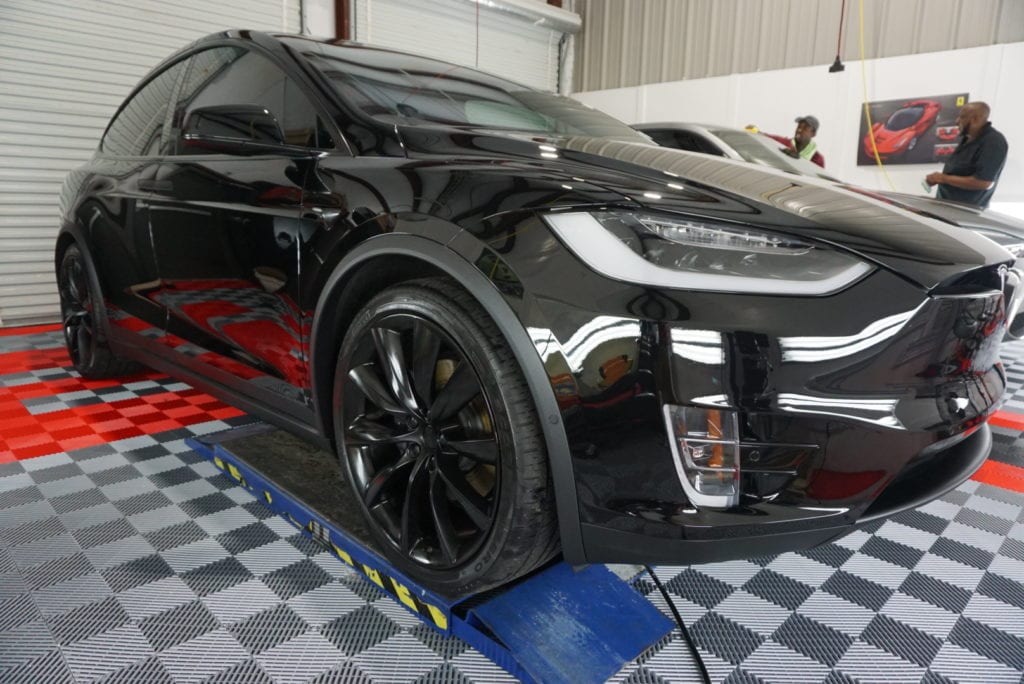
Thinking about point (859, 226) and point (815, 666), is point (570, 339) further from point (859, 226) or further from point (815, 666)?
point (815, 666)

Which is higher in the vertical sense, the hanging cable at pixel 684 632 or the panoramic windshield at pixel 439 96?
the panoramic windshield at pixel 439 96

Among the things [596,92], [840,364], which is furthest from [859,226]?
[596,92]

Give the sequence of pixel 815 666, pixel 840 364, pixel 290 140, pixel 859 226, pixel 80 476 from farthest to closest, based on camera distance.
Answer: pixel 80 476, pixel 290 140, pixel 815 666, pixel 859 226, pixel 840 364

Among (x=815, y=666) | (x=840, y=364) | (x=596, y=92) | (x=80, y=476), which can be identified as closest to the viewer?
(x=840, y=364)

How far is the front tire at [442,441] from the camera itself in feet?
3.55

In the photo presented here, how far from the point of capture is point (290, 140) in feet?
5.24

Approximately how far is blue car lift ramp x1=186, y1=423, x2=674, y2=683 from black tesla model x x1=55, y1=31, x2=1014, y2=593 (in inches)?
2.3

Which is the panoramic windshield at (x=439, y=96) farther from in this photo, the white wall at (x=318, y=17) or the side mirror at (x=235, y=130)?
the white wall at (x=318, y=17)

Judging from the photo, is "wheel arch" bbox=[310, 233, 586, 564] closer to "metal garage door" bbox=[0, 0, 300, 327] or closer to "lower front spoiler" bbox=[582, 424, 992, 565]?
"lower front spoiler" bbox=[582, 424, 992, 565]

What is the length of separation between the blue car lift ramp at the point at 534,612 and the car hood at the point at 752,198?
0.69 metres

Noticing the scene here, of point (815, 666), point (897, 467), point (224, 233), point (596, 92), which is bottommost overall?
point (815, 666)

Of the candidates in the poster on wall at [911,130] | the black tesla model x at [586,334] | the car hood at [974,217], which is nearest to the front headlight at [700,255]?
the black tesla model x at [586,334]

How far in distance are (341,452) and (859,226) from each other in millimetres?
1112

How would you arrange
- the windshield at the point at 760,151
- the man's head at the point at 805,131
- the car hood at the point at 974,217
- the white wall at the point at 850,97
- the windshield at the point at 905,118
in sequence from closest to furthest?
the car hood at the point at 974,217
the windshield at the point at 760,151
the man's head at the point at 805,131
the white wall at the point at 850,97
the windshield at the point at 905,118
